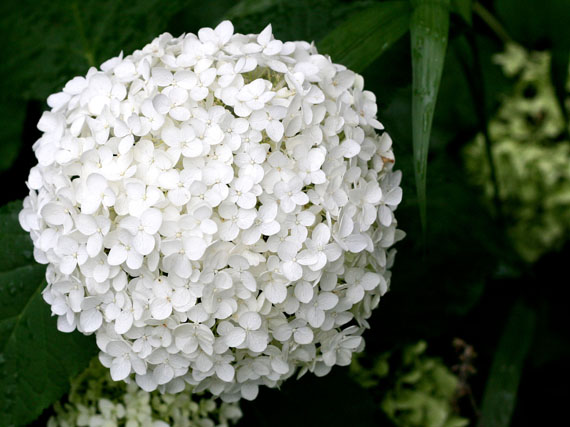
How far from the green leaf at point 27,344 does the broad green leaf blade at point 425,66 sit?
67 cm

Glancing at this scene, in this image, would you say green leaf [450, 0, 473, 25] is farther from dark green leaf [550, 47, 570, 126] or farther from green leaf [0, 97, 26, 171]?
green leaf [0, 97, 26, 171]

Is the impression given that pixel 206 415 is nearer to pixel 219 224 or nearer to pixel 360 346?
pixel 360 346

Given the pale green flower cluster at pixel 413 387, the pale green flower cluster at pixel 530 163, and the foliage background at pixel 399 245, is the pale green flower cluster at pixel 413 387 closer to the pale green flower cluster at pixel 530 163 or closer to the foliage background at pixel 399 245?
the foliage background at pixel 399 245

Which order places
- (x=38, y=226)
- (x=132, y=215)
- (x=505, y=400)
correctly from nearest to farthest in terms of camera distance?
1. (x=132, y=215)
2. (x=38, y=226)
3. (x=505, y=400)

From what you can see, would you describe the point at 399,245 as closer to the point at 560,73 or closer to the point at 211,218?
the point at 560,73

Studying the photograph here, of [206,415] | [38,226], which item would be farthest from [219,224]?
[206,415]

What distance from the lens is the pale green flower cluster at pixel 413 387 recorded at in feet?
4.91

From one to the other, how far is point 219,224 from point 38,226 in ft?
1.02

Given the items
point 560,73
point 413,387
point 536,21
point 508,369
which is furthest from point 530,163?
point 413,387

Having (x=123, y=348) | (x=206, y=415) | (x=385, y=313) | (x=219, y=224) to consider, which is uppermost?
(x=219, y=224)

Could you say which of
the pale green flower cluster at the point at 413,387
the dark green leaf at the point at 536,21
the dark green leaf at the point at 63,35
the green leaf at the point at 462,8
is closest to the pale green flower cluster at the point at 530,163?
the dark green leaf at the point at 536,21

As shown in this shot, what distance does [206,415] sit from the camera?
128 centimetres

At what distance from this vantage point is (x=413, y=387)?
160 centimetres

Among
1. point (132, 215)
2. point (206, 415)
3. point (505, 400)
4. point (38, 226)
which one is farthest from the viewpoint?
point (505, 400)
